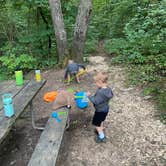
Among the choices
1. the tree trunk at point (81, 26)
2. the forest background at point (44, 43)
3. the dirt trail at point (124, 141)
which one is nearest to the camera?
the dirt trail at point (124, 141)

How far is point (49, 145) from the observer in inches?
101

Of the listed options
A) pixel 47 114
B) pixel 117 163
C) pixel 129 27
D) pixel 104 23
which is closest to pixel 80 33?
pixel 129 27

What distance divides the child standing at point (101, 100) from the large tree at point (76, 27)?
3699mm

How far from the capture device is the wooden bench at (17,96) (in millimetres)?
2316

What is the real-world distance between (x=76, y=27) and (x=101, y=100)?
13.3 feet

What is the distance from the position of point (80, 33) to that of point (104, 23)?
20.4ft

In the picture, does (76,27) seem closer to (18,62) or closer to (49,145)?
(18,62)

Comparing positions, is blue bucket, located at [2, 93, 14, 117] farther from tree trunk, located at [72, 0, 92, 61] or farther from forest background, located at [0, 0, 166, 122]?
tree trunk, located at [72, 0, 92, 61]

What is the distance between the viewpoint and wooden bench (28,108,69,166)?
2303 millimetres

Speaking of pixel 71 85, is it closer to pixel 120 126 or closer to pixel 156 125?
pixel 120 126

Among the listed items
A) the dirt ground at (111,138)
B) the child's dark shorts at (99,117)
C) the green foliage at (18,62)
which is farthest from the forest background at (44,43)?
the child's dark shorts at (99,117)

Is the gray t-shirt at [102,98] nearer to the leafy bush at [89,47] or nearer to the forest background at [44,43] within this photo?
the forest background at [44,43]

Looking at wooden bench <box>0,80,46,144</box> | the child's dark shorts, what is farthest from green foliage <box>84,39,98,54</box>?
the child's dark shorts

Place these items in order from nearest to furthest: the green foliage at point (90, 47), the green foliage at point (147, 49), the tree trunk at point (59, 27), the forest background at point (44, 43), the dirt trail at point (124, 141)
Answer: the dirt trail at point (124, 141) < the green foliage at point (147, 49) < the forest background at point (44, 43) < the tree trunk at point (59, 27) < the green foliage at point (90, 47)
